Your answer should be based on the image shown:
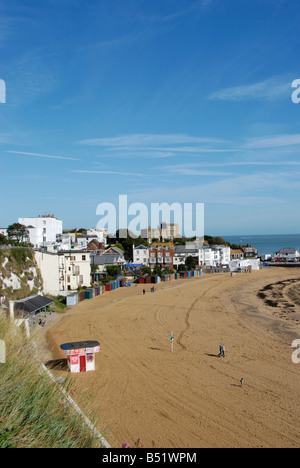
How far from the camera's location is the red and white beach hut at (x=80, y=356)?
17.7m

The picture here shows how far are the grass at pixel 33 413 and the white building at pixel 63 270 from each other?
103 feet

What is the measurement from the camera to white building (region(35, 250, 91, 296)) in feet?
132

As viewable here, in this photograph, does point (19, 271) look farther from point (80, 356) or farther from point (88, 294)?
point (80, 356)

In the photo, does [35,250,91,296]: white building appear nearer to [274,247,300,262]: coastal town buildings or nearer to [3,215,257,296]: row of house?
[3,215,257,296]: row of house

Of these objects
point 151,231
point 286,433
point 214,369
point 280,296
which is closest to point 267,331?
point 214,369

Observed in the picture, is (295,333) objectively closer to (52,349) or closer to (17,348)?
(52,349)

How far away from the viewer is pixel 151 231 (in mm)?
118750

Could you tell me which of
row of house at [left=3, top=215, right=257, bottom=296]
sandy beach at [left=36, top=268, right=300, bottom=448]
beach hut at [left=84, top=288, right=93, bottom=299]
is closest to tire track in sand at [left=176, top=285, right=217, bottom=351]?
sandy beach at [left=36, top=268, right=300, bottom=448]

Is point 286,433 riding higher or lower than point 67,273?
lower

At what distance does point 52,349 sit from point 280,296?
1317 inches

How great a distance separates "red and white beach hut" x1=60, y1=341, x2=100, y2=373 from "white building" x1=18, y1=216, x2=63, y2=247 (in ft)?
196

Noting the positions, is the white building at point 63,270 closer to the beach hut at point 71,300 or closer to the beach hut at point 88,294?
the beach hut at point 88,294

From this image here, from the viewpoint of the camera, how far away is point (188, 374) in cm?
1752

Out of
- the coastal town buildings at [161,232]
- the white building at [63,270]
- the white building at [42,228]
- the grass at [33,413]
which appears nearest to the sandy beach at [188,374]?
the grass at [33,413]
